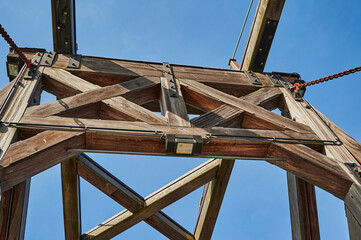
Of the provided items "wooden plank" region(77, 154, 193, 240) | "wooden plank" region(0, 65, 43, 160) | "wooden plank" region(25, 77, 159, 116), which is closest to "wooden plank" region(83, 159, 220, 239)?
"wooden plank" region(77, 154, 193, 240)

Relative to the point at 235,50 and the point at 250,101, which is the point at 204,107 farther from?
the point at 235,50

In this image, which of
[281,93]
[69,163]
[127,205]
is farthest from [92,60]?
[281,93]

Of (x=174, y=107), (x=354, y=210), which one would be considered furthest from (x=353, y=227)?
(x=174, y=107)

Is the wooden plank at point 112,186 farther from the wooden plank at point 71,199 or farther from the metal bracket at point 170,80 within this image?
the metal bracket at point 170,80

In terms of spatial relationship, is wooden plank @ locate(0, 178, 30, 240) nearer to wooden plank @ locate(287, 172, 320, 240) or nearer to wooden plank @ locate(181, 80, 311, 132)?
wooden plank @ locate(181, 80, 311, 132)

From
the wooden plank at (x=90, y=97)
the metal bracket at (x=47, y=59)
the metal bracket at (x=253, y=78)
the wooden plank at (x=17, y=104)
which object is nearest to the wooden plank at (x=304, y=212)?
the metal bracket at (x=253, y=78)

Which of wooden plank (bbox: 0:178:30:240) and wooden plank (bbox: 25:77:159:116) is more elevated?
wooden plank (bbox: 25:77:159:116)

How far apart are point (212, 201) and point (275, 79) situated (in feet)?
6.91

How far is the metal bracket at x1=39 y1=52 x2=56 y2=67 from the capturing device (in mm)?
3703

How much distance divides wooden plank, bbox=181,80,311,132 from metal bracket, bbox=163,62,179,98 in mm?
140

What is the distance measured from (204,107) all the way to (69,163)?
77.3 inches

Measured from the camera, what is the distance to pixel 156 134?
2752 mm

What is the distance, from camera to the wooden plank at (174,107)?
301 centimetres

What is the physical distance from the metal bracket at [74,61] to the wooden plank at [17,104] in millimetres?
357
